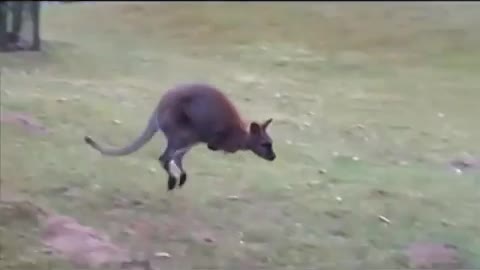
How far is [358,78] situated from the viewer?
15.8ft

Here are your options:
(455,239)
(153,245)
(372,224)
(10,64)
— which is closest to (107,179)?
(153,245)

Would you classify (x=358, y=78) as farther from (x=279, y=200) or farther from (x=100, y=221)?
(x=100, y=221)

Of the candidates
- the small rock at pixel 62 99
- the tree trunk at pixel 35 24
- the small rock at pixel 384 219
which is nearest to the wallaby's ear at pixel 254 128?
the small rock at pixel 384 219

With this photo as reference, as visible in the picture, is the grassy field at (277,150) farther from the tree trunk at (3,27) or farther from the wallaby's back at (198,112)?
the wallaby's back at (198,112)

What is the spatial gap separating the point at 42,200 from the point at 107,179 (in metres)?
0.27

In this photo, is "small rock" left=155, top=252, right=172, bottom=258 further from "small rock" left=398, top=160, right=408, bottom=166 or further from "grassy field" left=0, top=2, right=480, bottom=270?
"small rock" left=398, top=160, right=408, bottom=166

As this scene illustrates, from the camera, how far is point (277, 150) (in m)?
3.60

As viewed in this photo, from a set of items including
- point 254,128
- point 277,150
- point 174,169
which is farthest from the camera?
point 277,150

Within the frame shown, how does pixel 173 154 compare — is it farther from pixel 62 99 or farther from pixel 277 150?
pixel 62 99

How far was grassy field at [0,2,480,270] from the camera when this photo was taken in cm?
297

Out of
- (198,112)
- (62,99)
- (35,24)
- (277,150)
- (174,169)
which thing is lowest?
(35,24)

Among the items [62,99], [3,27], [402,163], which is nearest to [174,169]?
[402,163]

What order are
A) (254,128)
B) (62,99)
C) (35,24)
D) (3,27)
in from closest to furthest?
(254,128), (62,99), (3,27), (35,24)

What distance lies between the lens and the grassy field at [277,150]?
2.97 meters
